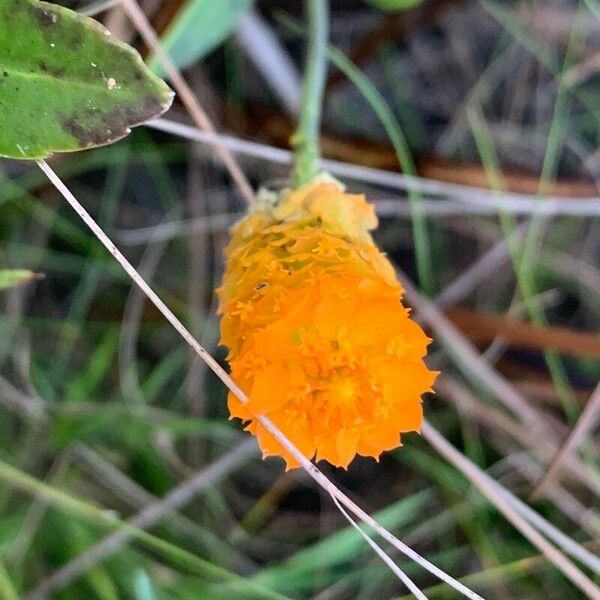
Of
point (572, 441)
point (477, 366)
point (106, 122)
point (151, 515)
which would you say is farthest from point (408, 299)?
point (106, 122)

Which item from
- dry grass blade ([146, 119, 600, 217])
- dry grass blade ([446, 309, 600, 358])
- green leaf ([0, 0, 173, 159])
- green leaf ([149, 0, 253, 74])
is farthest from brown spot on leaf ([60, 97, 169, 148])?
dry grass blade ([446, 309, 600, 358])

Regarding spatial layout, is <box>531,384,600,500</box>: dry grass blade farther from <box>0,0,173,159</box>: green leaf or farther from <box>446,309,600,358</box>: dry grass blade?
<box>0,0,173,159</box>: green leaf

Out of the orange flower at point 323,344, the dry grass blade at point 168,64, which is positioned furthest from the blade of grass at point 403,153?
the orange flower at point 323,344

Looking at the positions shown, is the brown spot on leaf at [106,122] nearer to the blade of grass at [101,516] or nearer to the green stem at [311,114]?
the green stem at [311,114]

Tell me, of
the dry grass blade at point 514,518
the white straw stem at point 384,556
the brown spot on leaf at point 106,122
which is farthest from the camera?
the dry grass blade at point 514,518

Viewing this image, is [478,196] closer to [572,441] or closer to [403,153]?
[403,153]
